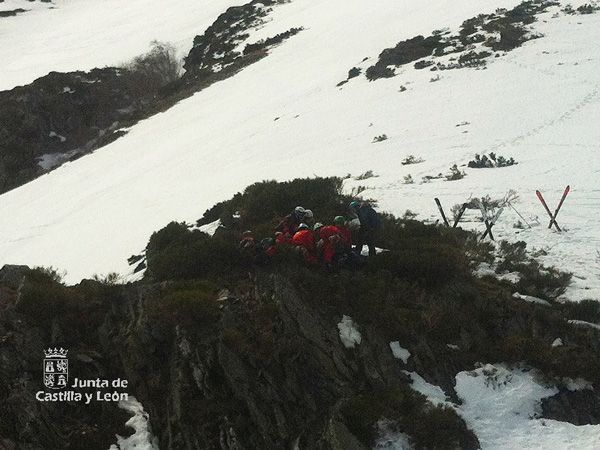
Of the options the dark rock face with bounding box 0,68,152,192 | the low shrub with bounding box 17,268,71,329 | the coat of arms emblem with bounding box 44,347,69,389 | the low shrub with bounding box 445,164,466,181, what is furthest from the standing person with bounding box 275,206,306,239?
the dark rock face with bounding box 0,68,152,192

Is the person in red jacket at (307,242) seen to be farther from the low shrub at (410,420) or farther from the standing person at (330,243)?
the low shrub at (410,420)

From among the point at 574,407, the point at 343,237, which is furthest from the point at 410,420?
the point at 343,237

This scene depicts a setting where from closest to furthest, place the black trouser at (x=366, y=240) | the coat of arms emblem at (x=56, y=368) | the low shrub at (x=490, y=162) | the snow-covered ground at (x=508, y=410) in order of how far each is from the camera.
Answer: the snow-covered ground at (x=508, y=410)
the coat of arms emblem at (x=56, y=368)
the black trouser at (x=366, y=240)
the low shrub at (x=490, y=162)

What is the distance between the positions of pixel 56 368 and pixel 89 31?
7317 cm

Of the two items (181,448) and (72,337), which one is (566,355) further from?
(72,337)

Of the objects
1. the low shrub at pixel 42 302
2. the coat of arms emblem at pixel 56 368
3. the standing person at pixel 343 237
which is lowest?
the standing person at pixel 343 237

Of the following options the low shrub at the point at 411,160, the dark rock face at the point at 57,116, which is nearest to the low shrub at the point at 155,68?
the dark rock face at the point at 57,116

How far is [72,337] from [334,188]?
749 centimetres

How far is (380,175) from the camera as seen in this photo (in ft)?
57.6

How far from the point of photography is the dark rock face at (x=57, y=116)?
40.5 meters

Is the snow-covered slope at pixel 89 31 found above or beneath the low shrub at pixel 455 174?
above

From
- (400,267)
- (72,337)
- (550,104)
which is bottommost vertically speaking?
(550,104)

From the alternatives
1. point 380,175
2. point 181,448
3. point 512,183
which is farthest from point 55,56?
point 181,448

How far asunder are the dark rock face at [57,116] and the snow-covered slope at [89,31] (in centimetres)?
769
